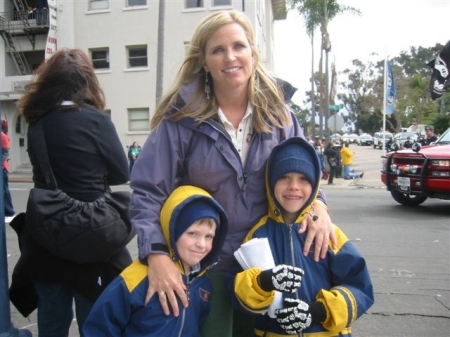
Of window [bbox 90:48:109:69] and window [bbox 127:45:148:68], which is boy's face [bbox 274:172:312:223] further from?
window [bbox 90:48:109:69]

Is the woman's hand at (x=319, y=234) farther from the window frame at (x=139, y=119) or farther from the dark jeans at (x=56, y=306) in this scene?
the window frame at (x=139, y=119)

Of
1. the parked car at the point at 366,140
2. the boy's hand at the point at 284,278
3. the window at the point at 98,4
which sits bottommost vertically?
the parked car at the point at 366,140

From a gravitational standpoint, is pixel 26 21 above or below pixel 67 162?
above

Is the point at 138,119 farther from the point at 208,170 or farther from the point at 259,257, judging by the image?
the point at 259,257

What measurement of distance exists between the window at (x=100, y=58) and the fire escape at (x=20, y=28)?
2802 mm

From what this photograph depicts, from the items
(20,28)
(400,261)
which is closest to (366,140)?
(20,28)

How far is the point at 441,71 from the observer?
11.6 m

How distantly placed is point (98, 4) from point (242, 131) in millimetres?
23729

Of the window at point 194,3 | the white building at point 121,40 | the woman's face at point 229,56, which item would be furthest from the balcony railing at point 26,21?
the woman's face at point 229,56

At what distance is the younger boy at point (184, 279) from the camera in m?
1.89

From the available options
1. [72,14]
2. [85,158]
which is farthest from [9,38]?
[85,158]

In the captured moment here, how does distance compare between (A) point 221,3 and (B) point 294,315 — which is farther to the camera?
(A) point 221,3

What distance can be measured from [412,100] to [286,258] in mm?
53776

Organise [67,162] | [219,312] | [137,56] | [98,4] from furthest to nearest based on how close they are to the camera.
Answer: [98,4], [137,56], [67,162], [219,312]
